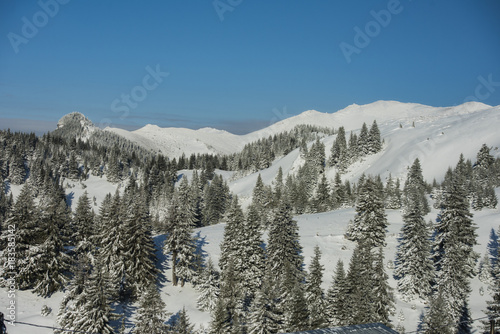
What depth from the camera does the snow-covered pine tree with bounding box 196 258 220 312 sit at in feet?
127

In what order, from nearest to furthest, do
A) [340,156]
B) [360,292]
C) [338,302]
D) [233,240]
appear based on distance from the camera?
[360,292] < [338,302] < [233,240] < [340,156]

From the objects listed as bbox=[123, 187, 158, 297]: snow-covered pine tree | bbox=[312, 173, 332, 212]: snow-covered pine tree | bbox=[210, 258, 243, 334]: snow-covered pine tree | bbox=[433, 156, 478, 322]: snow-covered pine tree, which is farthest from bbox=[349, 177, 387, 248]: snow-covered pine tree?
bbox=[312, 173, 332, 212]: snow-covered pine tree

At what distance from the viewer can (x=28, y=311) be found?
108 feet

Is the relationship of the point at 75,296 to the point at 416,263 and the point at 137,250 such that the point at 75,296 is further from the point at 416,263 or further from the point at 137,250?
the point at 416,263

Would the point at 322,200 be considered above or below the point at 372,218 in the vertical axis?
above

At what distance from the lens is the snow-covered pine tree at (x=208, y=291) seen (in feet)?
127

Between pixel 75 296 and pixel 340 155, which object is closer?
pixel 75 296

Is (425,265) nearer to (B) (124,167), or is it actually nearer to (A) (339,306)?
(A) (339,306)

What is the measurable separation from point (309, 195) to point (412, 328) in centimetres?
6482

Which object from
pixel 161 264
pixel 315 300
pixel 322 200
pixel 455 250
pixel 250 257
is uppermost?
pixel 322 200

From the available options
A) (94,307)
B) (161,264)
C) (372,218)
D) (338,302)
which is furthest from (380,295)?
(161,264)

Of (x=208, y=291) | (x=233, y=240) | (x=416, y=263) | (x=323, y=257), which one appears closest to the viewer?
(x=208, y=291)

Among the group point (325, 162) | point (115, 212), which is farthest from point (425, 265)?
point (325, 162)

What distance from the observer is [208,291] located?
39.2 meters
